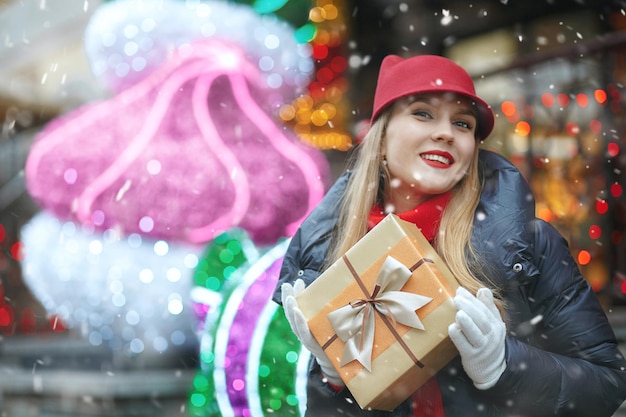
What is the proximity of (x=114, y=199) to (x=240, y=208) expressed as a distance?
2.88 feet

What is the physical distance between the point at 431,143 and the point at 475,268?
0.40 m

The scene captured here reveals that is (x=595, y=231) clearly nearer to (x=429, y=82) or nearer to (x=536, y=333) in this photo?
(x=536, y=333)

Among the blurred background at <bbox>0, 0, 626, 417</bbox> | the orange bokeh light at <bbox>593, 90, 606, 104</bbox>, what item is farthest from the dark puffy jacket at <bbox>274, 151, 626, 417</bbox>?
the orange bokeh light at <bbox>593, 90, 606, 104</bbox>

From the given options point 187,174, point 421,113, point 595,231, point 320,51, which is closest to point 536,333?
point 421,113

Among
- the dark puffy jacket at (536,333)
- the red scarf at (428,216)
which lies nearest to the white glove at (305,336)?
the dark puffy jacket at (536,333)

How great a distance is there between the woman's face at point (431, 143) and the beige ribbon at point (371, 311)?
1.19 ft

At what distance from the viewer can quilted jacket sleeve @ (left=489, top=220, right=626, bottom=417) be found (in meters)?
2.06

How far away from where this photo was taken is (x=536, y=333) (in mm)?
2217

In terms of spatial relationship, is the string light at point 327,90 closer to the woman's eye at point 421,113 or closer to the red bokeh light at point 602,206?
the red bokeh light at point 602,206

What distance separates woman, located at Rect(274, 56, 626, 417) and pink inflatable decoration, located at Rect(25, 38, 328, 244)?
2.84 meters

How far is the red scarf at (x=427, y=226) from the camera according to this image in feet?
7.06

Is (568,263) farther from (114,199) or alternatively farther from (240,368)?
(114,199)

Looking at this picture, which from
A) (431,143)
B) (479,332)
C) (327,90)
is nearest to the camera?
(479,332)

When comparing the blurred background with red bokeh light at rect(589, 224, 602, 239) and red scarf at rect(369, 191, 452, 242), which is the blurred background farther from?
red scarf at rect(369, 191, 452, 242)
